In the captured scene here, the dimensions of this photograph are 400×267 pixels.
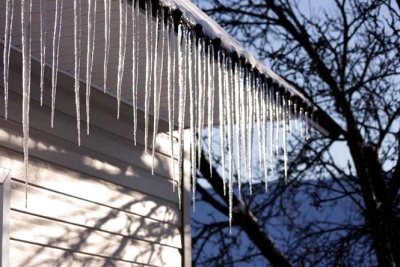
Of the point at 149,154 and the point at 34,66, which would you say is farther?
the point at 149,154

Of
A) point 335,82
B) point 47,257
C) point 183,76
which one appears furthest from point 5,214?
point 335,82

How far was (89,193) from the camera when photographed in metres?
5.64

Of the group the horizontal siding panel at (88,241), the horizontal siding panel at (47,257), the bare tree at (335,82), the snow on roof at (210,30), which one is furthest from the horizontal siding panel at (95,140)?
the bare tree at (335,82)

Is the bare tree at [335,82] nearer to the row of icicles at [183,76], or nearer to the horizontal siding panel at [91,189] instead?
the horizontal siding panel at [91,189]

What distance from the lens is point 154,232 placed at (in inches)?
250

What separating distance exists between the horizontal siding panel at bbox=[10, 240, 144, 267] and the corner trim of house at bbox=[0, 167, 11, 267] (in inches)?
3.6

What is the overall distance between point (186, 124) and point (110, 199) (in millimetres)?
1105

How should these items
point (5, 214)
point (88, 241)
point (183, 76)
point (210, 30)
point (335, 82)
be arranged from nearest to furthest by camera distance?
point (5, 214) → point (210, 30) → point (183, 76) → point (88, 241) → point (335, 82)

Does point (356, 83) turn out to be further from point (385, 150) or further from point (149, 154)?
point (149, 154)

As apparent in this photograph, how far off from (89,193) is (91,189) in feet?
0.13

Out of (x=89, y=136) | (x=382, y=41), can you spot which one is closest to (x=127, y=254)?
(x=89, y=136)

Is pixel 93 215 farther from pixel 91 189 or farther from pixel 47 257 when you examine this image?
pixel 47 257

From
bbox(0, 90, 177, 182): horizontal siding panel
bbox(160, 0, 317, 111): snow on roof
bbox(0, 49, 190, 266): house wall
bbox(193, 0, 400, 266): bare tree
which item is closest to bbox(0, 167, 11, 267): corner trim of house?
bbox(0, 49, 190, 266): house wall

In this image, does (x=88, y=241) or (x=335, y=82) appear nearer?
(x=88, y=241)
